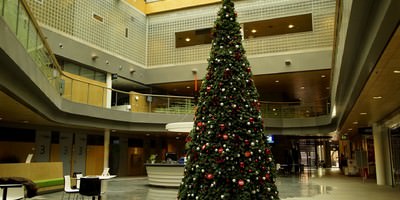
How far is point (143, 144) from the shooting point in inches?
1000

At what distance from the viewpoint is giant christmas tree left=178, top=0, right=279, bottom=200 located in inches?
205

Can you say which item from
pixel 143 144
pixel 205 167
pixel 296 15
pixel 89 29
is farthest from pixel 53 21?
pixel 205 167

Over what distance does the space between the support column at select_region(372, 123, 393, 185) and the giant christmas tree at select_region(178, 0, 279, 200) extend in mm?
13395

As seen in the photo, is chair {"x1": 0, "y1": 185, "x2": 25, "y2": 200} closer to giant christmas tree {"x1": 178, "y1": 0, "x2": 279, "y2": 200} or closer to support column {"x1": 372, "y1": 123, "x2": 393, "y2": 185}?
giant christmas tree {"x1": 178, "y1": 0, "x2": 279, "y2": 200}

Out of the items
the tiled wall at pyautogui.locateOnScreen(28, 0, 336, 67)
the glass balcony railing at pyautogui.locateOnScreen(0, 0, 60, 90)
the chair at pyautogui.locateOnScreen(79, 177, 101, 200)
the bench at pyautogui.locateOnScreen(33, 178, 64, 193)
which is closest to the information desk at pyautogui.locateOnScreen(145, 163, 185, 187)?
the bench at pyautogui.locateOnScreen(33, 178, 64, 193)

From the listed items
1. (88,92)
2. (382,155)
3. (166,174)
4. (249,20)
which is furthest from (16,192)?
(249,20)

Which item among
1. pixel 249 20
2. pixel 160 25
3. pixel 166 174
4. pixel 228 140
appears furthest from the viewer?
pixel 160 25

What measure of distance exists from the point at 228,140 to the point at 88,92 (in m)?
12.4

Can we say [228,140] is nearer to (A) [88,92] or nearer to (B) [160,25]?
(A) [88,92]

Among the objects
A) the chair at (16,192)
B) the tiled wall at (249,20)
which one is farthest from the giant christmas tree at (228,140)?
the tiled wall at (249,20)

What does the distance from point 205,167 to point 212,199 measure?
466 millimetres

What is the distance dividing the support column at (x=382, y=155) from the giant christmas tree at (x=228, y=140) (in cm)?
1339

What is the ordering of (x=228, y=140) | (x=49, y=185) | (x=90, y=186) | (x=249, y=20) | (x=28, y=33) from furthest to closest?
(x=249, y=20)
(x=49, y=185)
(x=28, y=33)
(x=90, y=186)
(x=228, y=140)

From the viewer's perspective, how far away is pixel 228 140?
17.4 feet
